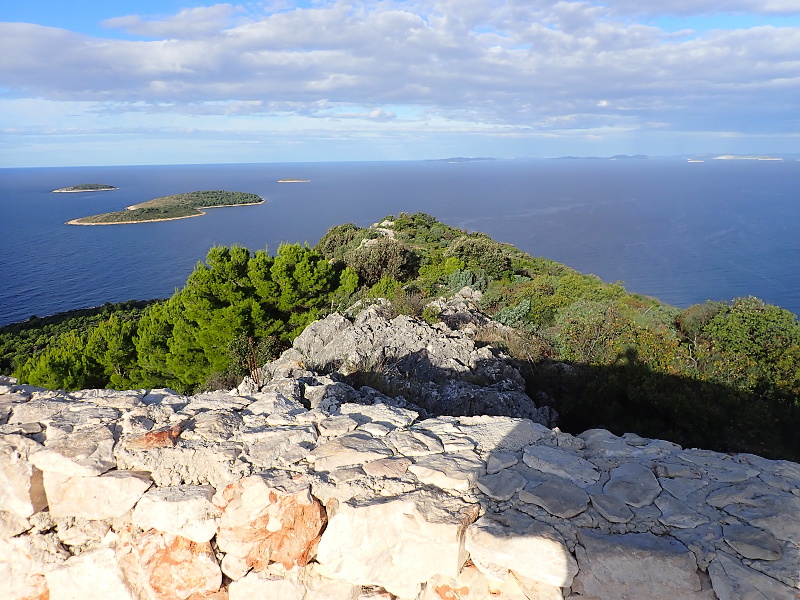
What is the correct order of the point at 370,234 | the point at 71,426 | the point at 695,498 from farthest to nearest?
the point at 370,234, the point at 71,426, the point at 695,498

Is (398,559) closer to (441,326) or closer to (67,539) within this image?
(67,539)

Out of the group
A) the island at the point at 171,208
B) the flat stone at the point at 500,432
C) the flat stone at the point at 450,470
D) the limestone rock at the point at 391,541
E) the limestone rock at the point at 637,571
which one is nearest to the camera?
the limestone rock at the point at 637,571

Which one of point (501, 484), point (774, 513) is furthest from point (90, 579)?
point (774, 513)

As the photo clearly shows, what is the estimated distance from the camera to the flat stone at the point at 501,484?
287 centimetres

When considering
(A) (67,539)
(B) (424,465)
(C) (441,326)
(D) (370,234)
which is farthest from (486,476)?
(D) (370,234)

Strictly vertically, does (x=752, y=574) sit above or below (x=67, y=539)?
above

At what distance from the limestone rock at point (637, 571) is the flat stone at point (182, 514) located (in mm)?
2160

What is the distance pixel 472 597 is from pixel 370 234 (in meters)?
31.1

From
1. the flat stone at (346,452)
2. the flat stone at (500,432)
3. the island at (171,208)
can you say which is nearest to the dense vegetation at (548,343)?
the flat stone at (500,432)

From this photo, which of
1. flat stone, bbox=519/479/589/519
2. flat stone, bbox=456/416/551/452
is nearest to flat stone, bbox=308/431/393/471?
flat stone, bbox=456/416/551/452

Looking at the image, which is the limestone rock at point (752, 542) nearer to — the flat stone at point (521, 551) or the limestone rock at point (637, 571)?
the limestone rock at point (637, 571)

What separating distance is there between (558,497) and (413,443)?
Result: 41.4 inches

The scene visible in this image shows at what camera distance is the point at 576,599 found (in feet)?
7.96

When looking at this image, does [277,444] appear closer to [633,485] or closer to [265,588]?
[265,588]
